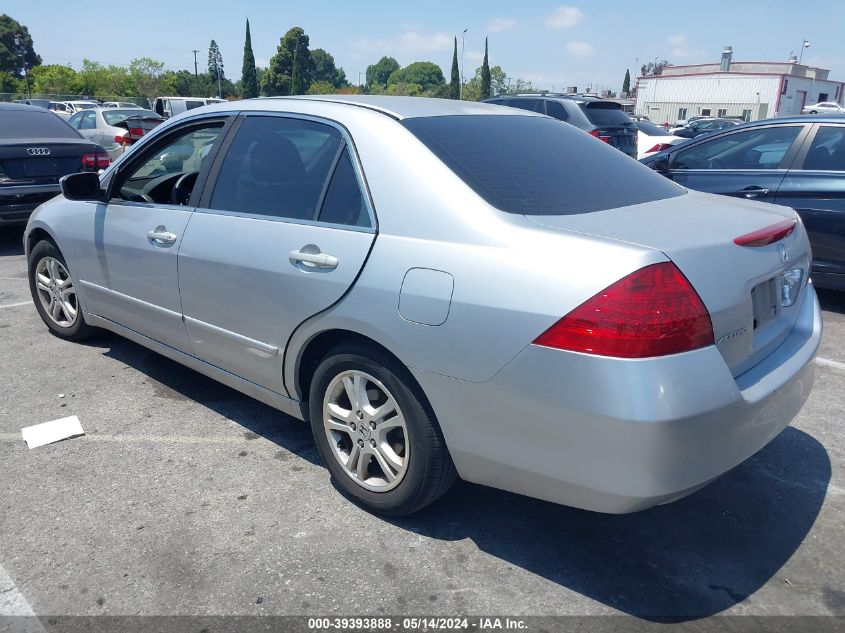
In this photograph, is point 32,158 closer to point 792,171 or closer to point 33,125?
point 33,125

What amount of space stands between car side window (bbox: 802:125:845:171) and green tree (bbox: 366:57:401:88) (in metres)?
158

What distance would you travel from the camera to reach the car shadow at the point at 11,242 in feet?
26.4

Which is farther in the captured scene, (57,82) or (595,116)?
(57,82)

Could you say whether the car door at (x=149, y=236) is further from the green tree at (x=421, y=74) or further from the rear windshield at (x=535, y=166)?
the green tree at (x=421, y=74)

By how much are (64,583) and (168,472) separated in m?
0.80

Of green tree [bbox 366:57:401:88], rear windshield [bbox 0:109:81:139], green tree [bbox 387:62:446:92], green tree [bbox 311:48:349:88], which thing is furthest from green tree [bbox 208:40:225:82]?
rear windshield [bbox 0:109:81:139]

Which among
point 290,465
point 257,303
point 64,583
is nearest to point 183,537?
point 64,583

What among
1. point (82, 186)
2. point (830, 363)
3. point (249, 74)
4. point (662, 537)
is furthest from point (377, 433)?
point (249, 74)

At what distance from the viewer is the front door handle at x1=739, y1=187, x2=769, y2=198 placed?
586cm

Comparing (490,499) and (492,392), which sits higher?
(492,392)

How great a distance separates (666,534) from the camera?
2.85 m

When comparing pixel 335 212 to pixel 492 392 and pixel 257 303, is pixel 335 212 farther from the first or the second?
pixel 492 392

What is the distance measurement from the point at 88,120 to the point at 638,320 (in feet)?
56.1

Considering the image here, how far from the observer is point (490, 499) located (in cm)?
313
